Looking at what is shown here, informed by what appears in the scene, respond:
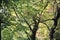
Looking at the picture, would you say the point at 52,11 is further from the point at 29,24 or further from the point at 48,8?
the point at 29,24

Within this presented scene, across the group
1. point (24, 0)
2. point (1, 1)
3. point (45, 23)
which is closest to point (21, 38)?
point (45, 23)

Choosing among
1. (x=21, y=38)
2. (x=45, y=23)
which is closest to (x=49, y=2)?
Result: (x=45, y=23)

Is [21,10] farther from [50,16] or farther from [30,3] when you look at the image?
[50,16]

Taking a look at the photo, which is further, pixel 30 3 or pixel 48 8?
pixel 48 8

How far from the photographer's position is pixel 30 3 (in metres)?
17.0

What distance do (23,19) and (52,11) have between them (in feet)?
7.60

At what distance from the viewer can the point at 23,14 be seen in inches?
677

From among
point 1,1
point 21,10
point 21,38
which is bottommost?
point 21,38

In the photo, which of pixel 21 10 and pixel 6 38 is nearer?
pixel 21 10

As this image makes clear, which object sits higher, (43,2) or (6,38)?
(43,2)

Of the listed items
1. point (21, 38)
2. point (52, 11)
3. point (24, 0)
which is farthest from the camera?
point (21, 38)

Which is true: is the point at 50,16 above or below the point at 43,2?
below

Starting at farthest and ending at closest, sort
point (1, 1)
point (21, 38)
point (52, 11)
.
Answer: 1. point (21, 38)
2. point (52, 11)
3. point (1, 1)

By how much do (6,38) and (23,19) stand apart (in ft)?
9.07
